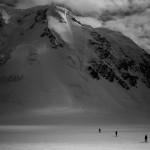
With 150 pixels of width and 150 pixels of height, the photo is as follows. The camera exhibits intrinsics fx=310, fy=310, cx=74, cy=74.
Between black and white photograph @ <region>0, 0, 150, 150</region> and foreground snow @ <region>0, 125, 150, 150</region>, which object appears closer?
foreground snow @ <region>0, 125, 150, 150</region>

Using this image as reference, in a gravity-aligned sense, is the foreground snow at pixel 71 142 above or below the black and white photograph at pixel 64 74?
below

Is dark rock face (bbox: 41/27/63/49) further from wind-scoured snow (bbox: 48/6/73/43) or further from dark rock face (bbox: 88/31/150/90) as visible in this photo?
dark rock face (bbox: 88/31/150/90)

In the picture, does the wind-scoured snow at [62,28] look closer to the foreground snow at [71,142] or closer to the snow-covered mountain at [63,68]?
the snow-covered mountain at [63,68]

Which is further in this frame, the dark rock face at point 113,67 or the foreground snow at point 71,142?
the dark rock face at point 113,67

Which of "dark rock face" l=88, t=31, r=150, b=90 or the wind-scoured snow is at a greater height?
the wind-scoured snow

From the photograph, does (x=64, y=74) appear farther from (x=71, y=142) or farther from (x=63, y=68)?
(x=71, y=142)

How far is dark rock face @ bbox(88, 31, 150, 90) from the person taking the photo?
138500mm

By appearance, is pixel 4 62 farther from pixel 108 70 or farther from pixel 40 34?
pixel 108 70

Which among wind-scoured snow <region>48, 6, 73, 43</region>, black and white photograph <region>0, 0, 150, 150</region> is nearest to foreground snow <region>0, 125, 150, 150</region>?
black and white photograph <region>0, 0, 150, 150</region>

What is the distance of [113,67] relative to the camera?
147000 millimetres

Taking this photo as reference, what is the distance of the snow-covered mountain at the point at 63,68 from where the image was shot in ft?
386

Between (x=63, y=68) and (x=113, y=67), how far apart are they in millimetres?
27551

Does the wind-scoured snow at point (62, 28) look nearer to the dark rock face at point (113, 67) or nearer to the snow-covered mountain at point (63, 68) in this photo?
the snow-covered mountain at point (63, 68)

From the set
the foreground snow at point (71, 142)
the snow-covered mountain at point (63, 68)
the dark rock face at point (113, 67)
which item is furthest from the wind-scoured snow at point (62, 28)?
the foreground snow at point (71, 142)
